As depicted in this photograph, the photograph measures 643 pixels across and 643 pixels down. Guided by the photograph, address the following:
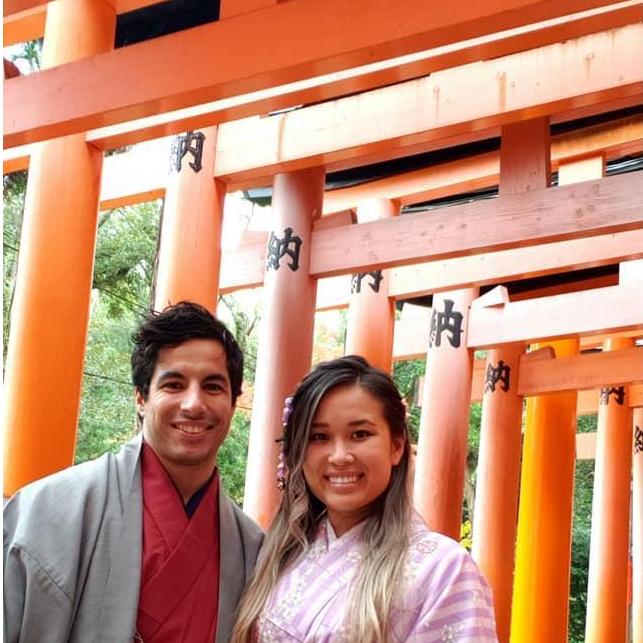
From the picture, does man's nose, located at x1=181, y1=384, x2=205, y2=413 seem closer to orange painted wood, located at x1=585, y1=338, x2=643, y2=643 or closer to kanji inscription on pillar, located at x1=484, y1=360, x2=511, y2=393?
kanji inscription on pillar, located at x1=484, y1=360, x2=511, y2=393

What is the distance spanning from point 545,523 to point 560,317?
2752 millimetres

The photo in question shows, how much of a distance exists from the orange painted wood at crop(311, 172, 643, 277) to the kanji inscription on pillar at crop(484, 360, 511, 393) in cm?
367

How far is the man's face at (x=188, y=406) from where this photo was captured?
7.95 ft

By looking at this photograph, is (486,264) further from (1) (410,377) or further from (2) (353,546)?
(1) (410,377)

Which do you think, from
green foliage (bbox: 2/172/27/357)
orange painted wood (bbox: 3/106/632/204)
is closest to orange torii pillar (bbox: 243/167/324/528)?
orange painted wood (bbox: 3/106/632/204)

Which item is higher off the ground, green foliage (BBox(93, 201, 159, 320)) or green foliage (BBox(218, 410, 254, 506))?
green foliage (BBox(93, 201, 159, 320))

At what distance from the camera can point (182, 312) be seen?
8.20 feet

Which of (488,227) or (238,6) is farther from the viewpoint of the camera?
(488,227)

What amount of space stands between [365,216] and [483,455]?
2.70 m

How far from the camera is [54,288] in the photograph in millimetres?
5125

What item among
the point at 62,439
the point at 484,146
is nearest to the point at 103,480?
the point at 62,439

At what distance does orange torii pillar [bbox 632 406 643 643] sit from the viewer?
12102mm

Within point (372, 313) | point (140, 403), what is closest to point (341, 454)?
point (140, 403)

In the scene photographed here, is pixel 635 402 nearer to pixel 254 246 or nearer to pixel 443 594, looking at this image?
pixel 254 246
